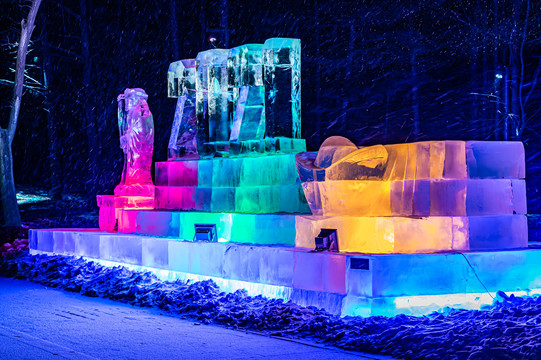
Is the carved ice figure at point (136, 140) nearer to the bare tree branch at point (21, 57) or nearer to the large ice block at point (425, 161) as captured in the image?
the large ice block at point (425, 161)

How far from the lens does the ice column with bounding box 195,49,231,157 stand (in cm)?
1285

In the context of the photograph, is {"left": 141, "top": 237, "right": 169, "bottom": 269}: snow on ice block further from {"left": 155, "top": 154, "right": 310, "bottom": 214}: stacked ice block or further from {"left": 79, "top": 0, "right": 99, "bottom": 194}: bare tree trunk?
{"left": 79, "top": 0, "right": 99, "bottom": 194}: bare tree trunk

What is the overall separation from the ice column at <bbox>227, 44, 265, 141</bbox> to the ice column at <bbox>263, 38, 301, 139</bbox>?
0.17 meters

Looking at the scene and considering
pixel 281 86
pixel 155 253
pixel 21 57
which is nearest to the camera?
pixel 155 253

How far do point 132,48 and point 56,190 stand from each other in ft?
22.2

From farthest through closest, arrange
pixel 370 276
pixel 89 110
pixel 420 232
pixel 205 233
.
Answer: pixel 89 110 → pixel 205 233 → pixel 420 232 → pixel 370 276

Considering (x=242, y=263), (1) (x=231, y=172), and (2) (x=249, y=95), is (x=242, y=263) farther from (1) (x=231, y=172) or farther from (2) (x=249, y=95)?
(2) (x=249, y=95)

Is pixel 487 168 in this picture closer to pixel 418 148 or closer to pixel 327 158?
pixel 418 148

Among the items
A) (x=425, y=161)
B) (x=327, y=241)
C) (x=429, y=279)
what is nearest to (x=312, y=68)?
(x=425, y=161)

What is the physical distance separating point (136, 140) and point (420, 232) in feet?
25.7

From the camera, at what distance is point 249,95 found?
39.7 ft

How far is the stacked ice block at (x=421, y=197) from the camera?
8.67 metres

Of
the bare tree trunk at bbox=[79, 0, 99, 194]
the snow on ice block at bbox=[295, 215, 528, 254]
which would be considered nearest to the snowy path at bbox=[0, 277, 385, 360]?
the snow on ice block at bbox=[295, 215, 528, 254]

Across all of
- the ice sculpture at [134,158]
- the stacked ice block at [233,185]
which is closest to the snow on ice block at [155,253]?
the stacked ice block at [233,185]
